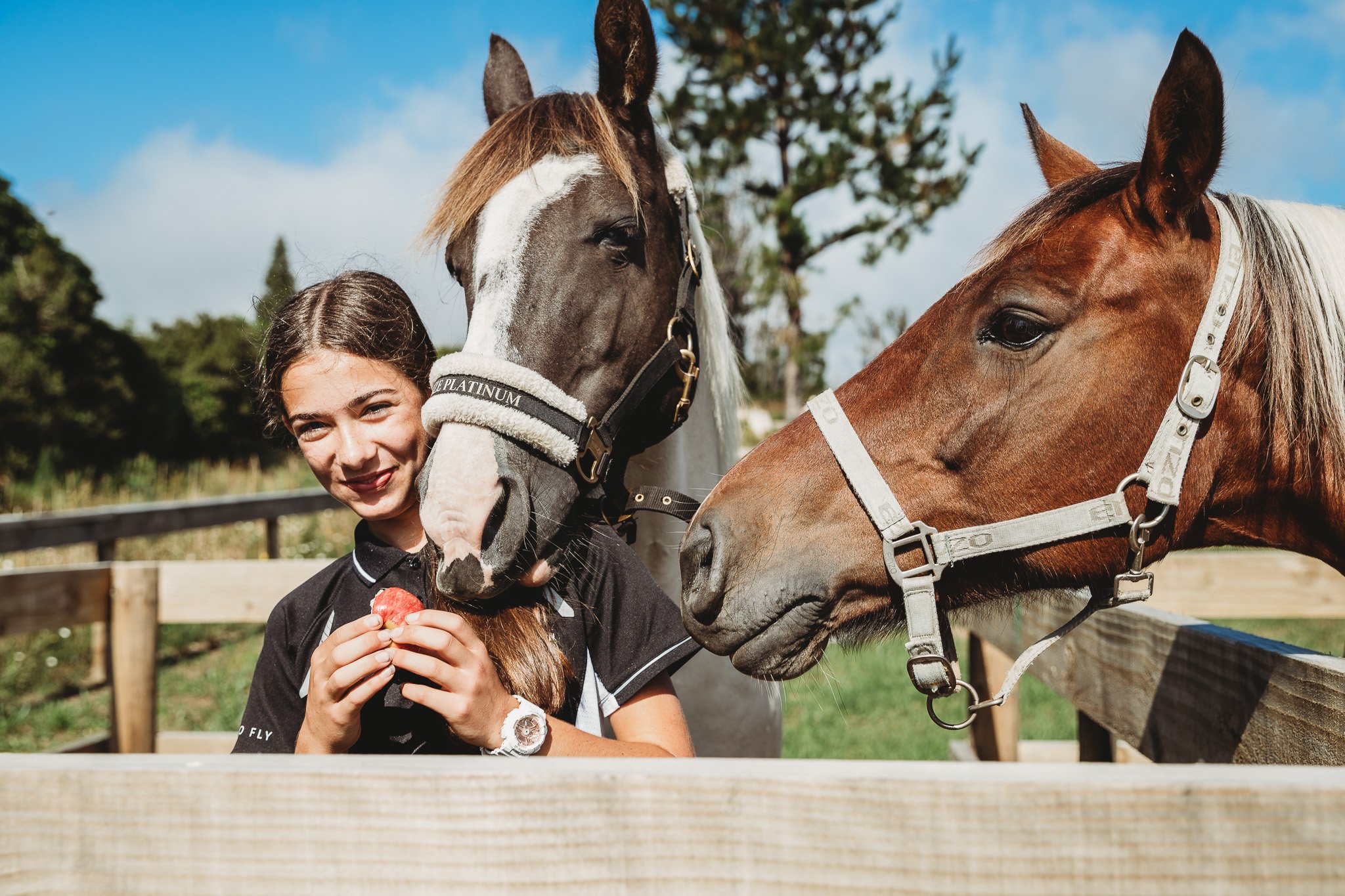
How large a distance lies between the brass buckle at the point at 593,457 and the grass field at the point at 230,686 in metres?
1.78

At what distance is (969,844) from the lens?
701 mm

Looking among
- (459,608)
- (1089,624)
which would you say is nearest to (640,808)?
(459,608)

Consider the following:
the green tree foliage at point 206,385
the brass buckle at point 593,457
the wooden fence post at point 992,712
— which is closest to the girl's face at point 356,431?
the brass buckle at point 593,457

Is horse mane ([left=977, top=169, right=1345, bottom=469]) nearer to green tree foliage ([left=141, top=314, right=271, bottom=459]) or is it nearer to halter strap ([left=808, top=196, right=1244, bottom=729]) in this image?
halter strap ([left=808, top=196, right=1244, bottom=729])

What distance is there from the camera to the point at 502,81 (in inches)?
107

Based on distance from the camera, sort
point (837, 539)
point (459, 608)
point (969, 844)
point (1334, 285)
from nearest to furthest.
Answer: point (969, 844) < point (1334, 285) < point (837, 539) < point (459, 608)

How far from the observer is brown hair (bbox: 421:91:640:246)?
2152 mm

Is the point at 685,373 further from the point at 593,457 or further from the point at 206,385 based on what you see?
the point at 206,385

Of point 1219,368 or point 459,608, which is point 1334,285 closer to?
point 1219,368

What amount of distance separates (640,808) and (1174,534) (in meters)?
1.24

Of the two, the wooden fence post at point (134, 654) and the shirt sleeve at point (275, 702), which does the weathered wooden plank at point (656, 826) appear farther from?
the wooden fence post at point (134, 654)

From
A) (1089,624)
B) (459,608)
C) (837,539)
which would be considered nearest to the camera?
(837,539)

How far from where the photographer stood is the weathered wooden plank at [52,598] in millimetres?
3443

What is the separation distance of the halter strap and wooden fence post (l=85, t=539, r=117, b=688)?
19.3 ft
